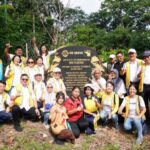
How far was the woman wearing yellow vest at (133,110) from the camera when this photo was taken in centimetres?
1018

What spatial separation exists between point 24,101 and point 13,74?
967mm

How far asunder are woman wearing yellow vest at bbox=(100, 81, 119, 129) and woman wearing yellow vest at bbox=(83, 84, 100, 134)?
15 cm

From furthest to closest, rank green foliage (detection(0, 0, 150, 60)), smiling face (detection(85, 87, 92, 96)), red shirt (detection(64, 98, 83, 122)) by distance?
green foliage (detection(0, 0, 150, 60)) < smiling face (detection(85, 87, 92, 96)) < red shirt (detection(64, 98, 83, 122))

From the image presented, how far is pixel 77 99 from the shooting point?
10.1 metres

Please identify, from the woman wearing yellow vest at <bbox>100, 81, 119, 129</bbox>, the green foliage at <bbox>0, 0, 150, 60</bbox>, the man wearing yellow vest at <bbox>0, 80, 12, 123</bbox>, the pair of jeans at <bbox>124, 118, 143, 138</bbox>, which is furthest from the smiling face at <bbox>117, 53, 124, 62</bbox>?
the green foliage at <bbox>0, 0, 150, 60</bbox>

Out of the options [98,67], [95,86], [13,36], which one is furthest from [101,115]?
[13,36]

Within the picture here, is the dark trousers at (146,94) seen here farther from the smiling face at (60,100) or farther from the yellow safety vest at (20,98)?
the yellow safety vest at (20,98)

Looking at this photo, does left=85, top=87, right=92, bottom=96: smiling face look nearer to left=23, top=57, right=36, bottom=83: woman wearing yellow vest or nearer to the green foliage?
left=23, top=57, right=36, bottom=83: woman wearing yellow vest

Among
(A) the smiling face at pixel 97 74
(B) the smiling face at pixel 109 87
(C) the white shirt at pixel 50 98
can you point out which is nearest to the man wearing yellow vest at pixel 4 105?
(C) the white shirt at pixel 50 98

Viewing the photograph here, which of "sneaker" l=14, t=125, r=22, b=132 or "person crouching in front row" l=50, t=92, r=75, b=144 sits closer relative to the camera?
"person crouching in front row" l=50, t=92, r=75, b=144

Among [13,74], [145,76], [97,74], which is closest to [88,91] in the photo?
[97,74]

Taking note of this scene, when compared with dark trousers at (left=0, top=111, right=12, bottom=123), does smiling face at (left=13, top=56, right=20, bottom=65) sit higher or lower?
higher

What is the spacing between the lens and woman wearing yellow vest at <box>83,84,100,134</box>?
1031cm

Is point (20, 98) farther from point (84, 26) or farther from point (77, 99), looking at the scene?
point (84, 26)
